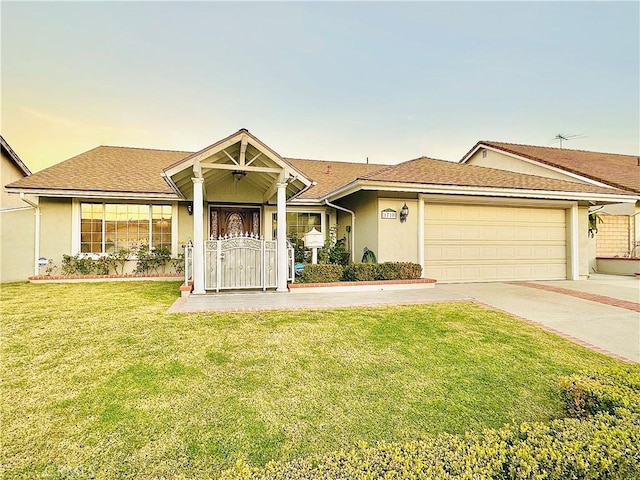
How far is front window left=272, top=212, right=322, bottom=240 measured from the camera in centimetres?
1264

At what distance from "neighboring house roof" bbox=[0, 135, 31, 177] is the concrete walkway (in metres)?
11.3

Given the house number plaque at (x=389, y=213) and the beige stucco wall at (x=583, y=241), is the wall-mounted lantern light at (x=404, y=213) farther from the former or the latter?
the beige stucco wall at (x=583, y=241)

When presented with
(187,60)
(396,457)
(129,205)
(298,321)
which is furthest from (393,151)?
(396,457)

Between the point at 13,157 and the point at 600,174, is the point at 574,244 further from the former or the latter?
the point at 13,157

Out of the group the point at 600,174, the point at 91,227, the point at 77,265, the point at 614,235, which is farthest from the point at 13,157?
the point at 614,235

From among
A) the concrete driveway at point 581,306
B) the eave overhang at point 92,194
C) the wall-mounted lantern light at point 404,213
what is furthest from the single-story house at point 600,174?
the eave overhang at point 92,194

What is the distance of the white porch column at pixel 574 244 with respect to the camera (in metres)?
11.3

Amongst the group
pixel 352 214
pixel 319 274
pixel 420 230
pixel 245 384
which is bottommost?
pixel 245 384

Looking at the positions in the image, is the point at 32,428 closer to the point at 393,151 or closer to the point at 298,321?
the point at 298,321

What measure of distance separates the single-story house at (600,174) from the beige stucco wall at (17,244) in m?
19.6

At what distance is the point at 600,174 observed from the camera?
1373cm

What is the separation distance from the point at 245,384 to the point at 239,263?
198 inches

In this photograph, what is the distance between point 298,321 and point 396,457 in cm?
384

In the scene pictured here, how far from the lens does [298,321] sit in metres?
5.79
